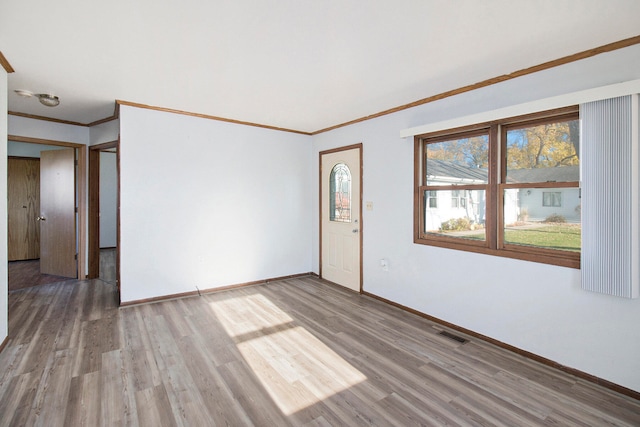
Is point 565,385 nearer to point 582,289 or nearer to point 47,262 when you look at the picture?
point 582,289

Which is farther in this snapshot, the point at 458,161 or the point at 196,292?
the point at 196,292

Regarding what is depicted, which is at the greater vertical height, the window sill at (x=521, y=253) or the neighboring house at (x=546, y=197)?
the neighboring house at (x=546, y=197)

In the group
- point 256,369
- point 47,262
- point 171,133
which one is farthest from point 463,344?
point 47,262

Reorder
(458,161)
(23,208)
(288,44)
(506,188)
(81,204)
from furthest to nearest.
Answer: (23,208)
(81,204)
(458,161)
(506,188)
(288,44)

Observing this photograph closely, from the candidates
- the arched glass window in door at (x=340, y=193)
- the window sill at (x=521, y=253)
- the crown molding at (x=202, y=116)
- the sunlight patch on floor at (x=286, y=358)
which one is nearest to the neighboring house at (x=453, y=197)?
the window sill at (x=521, y=253)

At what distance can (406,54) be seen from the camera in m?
2.44

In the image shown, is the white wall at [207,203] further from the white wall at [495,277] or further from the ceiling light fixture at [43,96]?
the white wall at [495,277]

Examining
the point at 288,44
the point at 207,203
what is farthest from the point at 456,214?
the point at 207,203

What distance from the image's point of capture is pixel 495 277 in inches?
113

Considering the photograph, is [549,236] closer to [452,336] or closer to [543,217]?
[543,217]

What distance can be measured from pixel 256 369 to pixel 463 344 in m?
1.87

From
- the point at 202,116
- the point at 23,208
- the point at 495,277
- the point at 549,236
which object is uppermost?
the point at 202,116

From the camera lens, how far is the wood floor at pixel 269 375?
194cm

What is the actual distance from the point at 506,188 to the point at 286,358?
2455 mm
